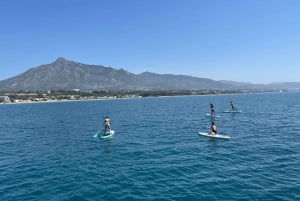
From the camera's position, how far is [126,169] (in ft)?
103

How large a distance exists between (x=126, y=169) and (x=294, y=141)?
26.5 m

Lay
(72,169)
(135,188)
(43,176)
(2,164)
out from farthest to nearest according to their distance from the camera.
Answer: (2,164)
(72,169)
(43,176)
(135,188)

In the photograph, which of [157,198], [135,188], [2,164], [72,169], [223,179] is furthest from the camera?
[2,164]

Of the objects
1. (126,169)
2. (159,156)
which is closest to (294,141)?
(159,156)

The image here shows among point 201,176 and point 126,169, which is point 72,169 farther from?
point 201,176

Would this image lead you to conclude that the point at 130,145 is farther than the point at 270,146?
Yes

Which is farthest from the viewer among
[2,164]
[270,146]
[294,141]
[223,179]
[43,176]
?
[294,141]

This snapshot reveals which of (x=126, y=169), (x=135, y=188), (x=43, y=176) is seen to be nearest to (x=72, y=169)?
(x=43, y=176)

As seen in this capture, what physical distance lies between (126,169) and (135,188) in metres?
6.09

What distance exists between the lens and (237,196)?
23234 mm

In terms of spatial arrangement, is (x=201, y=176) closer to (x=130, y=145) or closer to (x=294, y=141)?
(x=130, y=145)

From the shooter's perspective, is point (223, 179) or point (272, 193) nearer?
point (272, 193)

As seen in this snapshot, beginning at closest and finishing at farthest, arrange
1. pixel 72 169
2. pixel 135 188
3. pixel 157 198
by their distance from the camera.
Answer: pixel 157 198
pixel 135 188
pixel 72 169

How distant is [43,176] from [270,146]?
28633 millimetres
